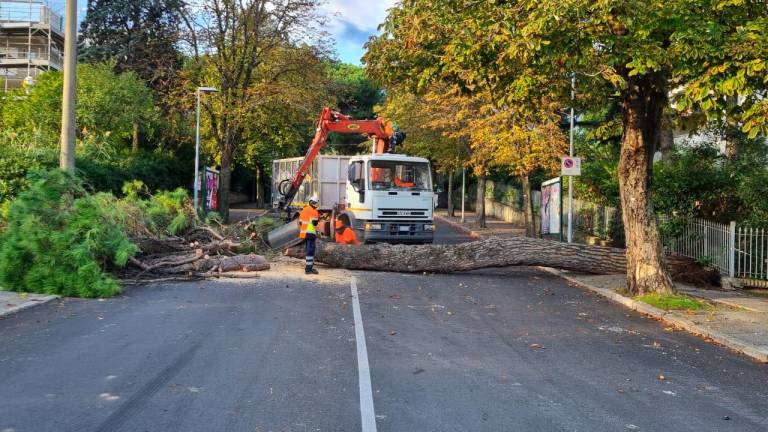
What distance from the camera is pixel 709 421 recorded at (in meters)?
5.62

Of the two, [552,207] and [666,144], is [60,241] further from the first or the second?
[666,144]

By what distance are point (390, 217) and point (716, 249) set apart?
8.35 m

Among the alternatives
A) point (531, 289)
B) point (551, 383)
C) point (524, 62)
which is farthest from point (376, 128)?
point (551, 383)

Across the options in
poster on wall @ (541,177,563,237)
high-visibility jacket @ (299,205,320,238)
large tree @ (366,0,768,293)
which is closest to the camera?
large tree @ (366,0,768,293)

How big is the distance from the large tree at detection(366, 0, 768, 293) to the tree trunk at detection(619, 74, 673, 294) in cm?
2

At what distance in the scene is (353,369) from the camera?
6953 mm

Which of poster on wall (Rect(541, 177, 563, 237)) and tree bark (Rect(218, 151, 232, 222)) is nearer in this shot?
poster on wall (Rect(541, 177, 563, 237))

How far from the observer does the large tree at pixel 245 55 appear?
97.9 ft

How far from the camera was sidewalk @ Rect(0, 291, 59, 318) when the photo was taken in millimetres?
10023

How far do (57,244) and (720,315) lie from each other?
11.1 metres

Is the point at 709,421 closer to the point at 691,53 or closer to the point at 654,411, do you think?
the point at 654,411

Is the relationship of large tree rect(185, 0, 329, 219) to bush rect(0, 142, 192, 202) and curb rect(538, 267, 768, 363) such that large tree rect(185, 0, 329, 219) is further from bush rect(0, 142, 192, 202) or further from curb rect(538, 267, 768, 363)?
curb rect(538, 267, 768, 363)

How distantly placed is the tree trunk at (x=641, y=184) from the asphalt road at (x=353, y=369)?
117cm

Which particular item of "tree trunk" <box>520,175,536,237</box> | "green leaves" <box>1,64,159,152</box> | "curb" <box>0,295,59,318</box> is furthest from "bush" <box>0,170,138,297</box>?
"green leaves" <box>1,64,159,152</box>
